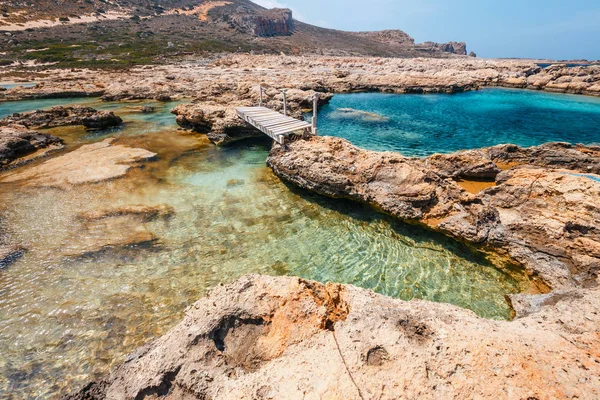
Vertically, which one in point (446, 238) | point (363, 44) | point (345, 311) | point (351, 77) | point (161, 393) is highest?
point (363, 44)

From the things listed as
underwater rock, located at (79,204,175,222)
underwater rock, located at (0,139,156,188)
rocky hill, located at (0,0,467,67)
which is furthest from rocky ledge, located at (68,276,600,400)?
rocky hill, located at (0,0,467,67)

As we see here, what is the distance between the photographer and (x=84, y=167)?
42.1 feet

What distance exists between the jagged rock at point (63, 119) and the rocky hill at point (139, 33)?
125ft

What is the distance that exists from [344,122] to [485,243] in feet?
60.3

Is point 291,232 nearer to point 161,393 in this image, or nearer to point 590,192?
point 161,393

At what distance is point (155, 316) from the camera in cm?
605

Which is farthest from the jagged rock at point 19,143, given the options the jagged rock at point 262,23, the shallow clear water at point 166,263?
the jagged rock at point 262,23

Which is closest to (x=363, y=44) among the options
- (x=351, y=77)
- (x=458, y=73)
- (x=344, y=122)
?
(x=458, y=73)

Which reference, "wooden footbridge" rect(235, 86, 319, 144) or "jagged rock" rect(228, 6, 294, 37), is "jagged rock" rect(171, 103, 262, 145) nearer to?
"wooden footbridge" rect(235, 86, 319, 144)

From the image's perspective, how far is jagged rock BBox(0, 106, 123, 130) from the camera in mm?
19234

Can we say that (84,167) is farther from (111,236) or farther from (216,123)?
(216,123)

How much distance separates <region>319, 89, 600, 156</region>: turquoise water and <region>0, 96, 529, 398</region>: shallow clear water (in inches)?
408

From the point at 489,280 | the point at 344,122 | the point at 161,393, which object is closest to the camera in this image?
the point at 161,393

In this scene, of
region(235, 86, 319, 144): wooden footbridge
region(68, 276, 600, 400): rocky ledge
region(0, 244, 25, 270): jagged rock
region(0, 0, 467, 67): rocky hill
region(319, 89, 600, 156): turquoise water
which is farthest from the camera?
region(0, 0, 467, 67): rocky hill
